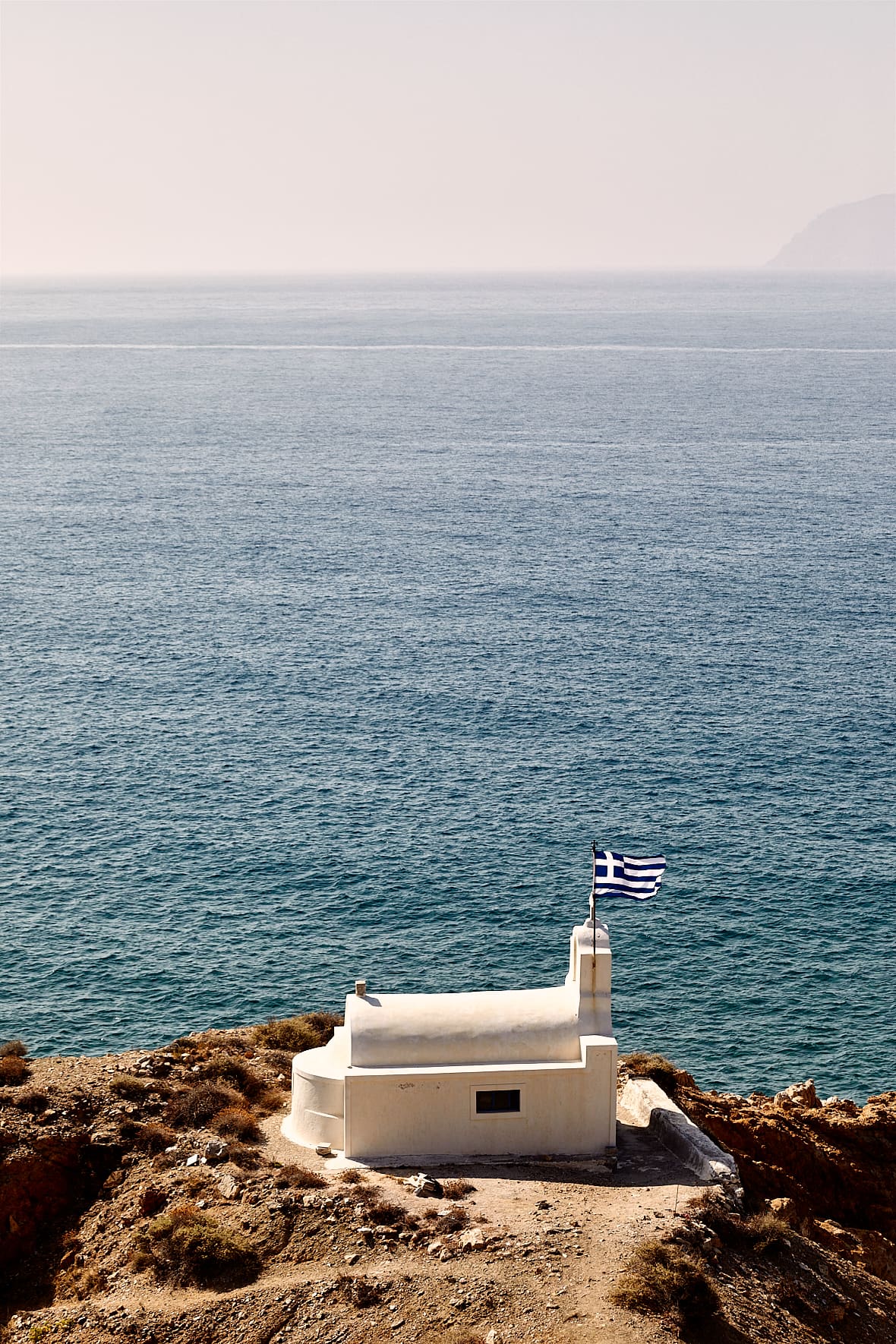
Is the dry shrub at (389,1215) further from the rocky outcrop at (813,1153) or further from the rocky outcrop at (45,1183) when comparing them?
the rocky outcrop at (813,1153)

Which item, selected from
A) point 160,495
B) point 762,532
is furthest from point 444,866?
point 160,495

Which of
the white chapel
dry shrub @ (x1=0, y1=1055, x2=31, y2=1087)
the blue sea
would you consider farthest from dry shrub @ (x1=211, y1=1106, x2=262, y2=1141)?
the blue sea

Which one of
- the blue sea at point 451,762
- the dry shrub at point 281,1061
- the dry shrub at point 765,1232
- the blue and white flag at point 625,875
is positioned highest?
the blue and white flag at point 625,875

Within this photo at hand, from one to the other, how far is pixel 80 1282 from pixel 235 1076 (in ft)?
27.7

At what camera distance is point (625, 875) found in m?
40.6

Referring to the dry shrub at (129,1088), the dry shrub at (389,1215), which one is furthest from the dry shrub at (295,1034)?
the dry shrub at (389,1215)

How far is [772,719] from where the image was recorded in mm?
93188

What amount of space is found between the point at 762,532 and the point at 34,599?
6724 centimetres

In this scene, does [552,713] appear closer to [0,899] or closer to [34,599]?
[0,899]

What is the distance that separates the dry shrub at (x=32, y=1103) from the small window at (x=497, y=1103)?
11.7m

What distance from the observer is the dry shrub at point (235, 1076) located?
4201 cm

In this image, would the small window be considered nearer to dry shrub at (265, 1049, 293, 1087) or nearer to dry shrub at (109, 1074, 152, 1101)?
dry shrub at (265, 1049, 293, 1087)

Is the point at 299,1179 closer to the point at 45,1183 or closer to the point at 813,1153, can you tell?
the point at 45,1183

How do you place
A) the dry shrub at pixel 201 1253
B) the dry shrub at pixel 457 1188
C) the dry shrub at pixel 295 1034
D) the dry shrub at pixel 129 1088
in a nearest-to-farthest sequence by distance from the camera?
the dry shrub at pixel 201 1253, the dry shrub at pixel 457 1188, the dry shrub at pixel 129 1088, the dry shrub at pixel 295 1034
